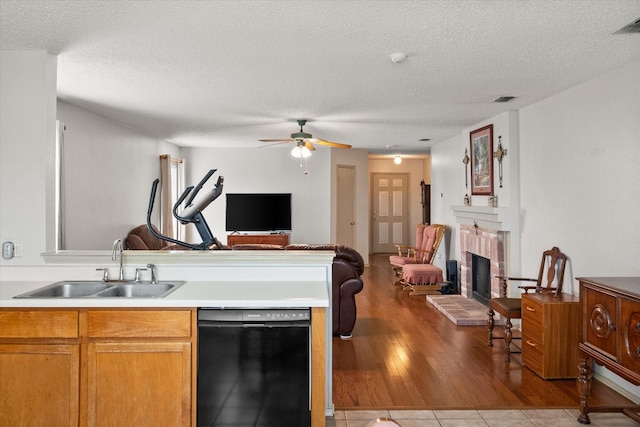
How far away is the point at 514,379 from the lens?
11.9 feet

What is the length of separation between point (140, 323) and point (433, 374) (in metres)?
2.41

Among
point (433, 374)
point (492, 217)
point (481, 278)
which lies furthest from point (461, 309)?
point (433, 374)

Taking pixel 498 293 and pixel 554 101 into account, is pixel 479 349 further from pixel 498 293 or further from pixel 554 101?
pixel 554 101

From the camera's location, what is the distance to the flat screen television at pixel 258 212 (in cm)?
866

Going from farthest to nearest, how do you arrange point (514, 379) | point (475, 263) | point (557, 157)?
point (475, 263)
point (557, 157)
point (514, 379)

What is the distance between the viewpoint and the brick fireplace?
525 centimetres

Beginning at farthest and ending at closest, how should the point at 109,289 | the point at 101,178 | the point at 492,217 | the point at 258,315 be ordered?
the point at 101,178 < the point at 492,217 < the point at 109,289 < the point at 258,315

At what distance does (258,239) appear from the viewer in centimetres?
853

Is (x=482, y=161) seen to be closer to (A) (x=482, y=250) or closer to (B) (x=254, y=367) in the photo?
(A) (x=482, y=250)

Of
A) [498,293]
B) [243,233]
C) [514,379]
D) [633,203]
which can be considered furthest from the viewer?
[243,233]

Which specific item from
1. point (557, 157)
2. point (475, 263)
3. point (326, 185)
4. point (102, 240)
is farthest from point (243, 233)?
point (557, 157)

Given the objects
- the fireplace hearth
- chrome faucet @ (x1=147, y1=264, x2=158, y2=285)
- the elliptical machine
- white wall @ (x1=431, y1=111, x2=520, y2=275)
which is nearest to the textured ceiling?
white wall @ (x1=431, y1=111, x2=520, y2=275)

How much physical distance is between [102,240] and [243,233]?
3330 mm

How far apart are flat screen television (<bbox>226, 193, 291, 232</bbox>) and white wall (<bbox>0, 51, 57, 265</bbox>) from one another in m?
5.58
